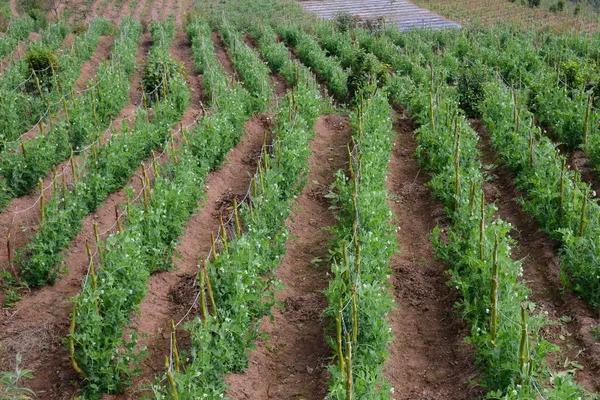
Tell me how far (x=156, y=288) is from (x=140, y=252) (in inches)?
27.2

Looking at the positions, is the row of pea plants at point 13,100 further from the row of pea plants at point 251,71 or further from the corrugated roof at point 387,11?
the corrugated roof at point 387,11

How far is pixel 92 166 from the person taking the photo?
10.6 metres

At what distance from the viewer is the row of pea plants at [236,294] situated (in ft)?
20.2

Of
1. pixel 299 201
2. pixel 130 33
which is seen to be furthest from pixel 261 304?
pixel 130 33

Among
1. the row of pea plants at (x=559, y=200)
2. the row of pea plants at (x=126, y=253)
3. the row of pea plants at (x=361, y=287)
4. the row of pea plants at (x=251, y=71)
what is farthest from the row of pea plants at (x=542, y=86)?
the row of pea plants at (x=126, y=253)

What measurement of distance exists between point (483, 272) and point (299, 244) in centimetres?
309

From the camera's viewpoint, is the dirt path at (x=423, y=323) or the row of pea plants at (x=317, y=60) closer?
the dirt path at (x=423, y=323)

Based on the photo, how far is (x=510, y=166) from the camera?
11430 mm

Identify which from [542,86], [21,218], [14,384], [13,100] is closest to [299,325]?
[14,384]

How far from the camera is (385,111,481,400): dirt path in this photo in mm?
6918

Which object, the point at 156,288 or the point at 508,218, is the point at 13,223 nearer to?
the point at 156,288

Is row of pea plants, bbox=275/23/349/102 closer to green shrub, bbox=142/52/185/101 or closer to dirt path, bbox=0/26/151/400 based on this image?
green shrub, bbox=142/52/185/101

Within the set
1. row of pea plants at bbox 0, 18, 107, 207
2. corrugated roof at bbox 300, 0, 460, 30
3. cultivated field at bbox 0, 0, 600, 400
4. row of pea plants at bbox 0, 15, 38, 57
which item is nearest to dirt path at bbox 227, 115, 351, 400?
cultivated field at bbox 0, 0, 600, 400

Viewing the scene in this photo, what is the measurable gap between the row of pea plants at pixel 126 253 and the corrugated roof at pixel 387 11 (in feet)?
62.8
